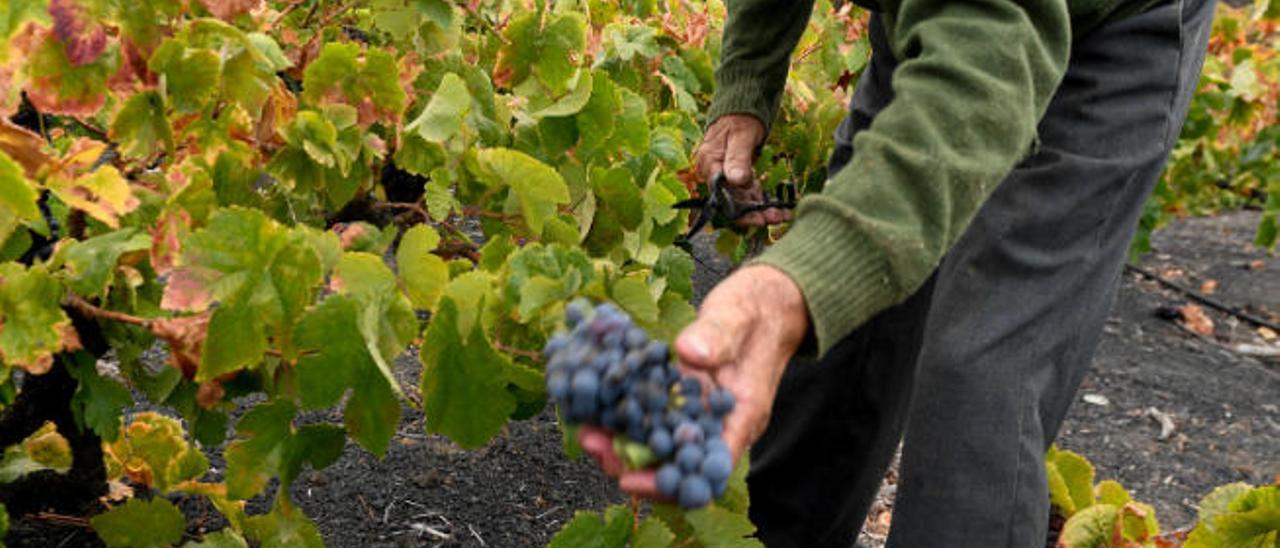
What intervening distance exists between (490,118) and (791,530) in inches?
29.5

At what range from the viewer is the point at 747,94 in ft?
6.62

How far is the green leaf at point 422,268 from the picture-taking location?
132cm

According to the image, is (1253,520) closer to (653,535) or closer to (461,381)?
(653,535)

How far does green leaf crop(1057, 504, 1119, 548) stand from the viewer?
1854 millimetres

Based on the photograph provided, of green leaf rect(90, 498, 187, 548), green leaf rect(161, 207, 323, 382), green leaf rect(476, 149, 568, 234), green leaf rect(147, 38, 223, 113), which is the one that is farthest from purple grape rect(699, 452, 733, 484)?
green leaf rect(90, 498, 187, 548)

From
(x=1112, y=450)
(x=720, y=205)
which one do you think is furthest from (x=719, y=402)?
(x=1112, y=450)

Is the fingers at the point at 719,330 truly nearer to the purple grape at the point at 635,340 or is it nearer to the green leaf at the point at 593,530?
the purple grape at the point at 635,340

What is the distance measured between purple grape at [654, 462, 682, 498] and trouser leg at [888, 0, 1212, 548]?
67 centimetres

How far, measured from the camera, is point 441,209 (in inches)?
59.8

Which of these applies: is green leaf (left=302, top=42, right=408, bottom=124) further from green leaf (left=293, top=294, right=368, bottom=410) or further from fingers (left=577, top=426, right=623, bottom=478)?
fingers (left=577, top=426, right=623, bottom=478)

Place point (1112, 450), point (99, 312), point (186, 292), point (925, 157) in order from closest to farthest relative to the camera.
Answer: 1. point (925, 157)
2. point (186, 292)
3. point (99, 312)
4. point (1112, 450)

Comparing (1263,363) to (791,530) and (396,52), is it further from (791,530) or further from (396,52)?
(396,52)

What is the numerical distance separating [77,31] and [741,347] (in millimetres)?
713

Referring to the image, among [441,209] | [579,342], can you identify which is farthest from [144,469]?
[579,342]
